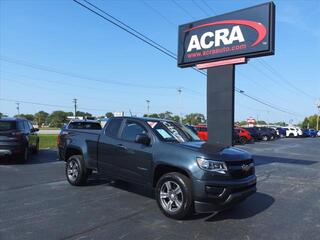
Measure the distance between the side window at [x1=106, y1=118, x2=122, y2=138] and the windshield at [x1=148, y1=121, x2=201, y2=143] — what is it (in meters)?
0.91

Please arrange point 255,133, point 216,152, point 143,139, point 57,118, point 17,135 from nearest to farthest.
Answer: point 216,152 → point 143,139 → point 17,135 → point 255,133 → point 57,118

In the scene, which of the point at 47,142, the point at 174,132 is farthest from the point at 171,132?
the point at 47,142

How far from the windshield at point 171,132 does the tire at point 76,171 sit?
243 centimetres

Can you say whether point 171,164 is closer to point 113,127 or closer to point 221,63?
point 113,127

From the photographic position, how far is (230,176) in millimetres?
6199

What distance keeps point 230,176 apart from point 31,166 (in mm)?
9004

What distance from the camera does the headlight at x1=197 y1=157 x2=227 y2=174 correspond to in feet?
20.0

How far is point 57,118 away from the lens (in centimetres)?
13675

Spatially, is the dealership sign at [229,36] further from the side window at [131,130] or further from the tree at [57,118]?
the tree at [57,118]

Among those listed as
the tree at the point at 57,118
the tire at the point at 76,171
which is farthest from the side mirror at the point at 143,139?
the tree at the point at 57,118

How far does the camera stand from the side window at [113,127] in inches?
319

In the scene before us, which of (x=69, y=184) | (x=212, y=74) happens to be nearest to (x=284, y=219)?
(x=69, y=184)

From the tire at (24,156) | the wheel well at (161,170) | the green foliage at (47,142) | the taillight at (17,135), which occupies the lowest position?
the green foliage at (47,142)

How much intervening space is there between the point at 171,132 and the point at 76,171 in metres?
3.06
